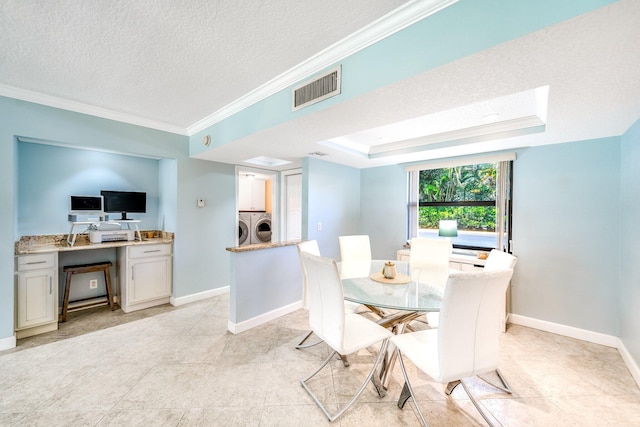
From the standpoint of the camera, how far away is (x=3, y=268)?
7.54 feet

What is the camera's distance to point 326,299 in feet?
5.49

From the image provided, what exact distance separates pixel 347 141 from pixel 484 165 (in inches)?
76.9

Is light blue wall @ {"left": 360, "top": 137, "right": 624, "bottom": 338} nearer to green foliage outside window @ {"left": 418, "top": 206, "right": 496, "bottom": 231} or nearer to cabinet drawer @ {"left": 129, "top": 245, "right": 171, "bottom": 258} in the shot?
green foliage outside window @ {"left": 418, "top": 206, "right": 496, "bottom": 231}

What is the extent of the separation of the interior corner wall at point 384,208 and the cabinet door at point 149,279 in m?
3.12

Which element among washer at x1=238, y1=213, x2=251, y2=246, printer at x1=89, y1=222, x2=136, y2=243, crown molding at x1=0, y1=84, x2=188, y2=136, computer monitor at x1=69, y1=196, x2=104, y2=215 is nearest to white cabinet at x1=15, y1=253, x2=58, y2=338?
printer at x1=89, y1=222, x2=136, y2=243

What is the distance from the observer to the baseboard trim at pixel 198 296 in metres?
3.44

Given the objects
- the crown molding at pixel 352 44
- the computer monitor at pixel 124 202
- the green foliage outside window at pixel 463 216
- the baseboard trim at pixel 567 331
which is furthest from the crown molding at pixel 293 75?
the baseboard trim at pixel 567 331

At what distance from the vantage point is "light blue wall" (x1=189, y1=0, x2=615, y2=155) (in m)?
1.00

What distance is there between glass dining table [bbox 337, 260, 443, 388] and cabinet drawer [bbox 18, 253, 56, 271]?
10.2ft

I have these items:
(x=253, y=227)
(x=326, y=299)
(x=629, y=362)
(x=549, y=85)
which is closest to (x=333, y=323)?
(x=326, y=299)

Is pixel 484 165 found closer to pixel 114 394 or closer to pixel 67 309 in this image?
pixel 114 394

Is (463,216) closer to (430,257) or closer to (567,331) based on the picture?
(430,257)

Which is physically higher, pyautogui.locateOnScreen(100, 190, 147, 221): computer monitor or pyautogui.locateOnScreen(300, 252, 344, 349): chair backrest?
pyautogui.locateOnScreen(100, 190, 147, 221): computer monitor

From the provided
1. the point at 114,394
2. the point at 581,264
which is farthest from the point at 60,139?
the point at 581,264
